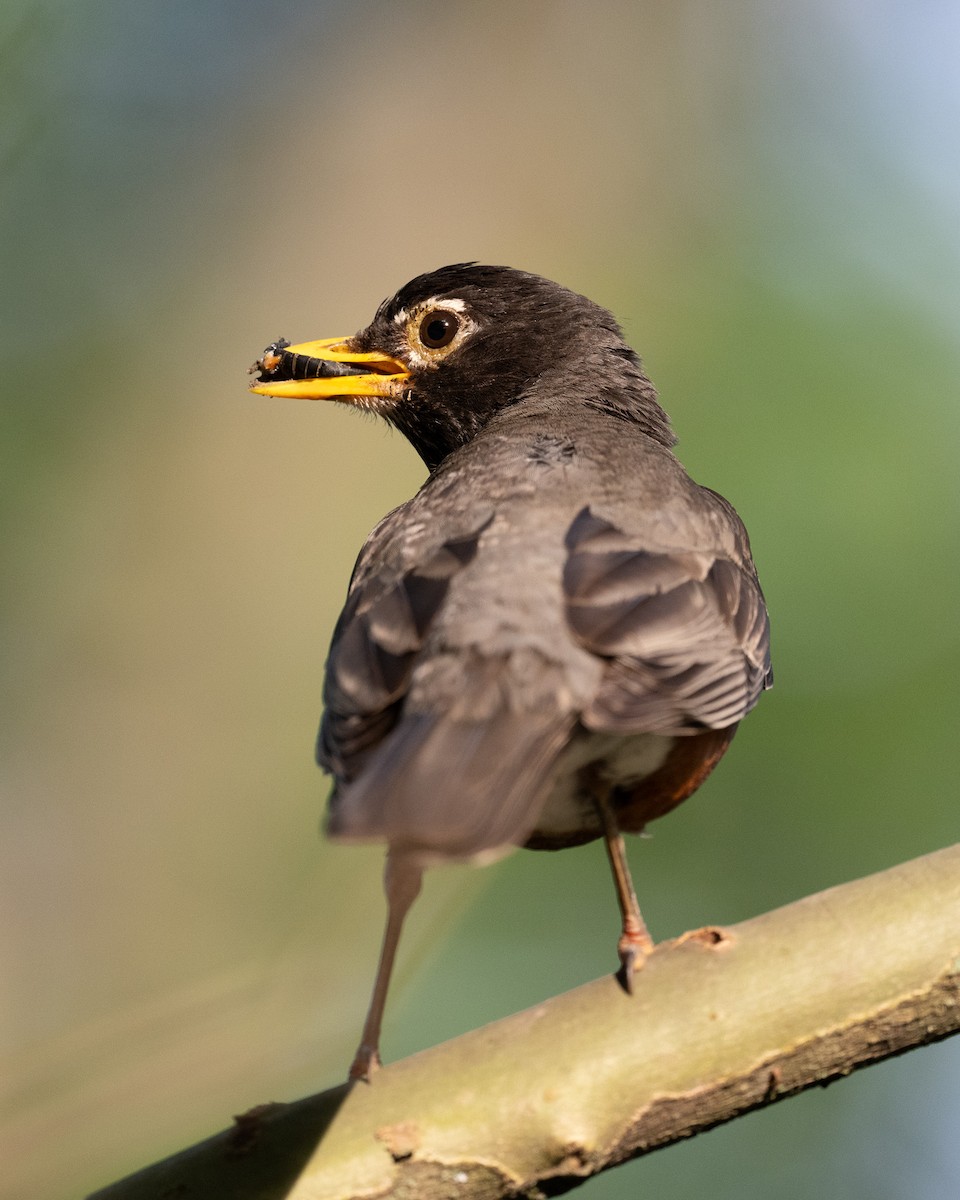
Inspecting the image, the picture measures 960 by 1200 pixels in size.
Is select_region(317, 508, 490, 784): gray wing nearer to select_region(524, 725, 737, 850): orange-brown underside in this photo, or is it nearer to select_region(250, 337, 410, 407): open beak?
select_region(524, 725, 737, 850): orange-brown underside

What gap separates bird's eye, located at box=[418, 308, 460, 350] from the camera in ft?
18.0

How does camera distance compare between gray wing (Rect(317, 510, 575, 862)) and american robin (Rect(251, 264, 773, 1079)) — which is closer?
gray wing (Rect(317, 510, 575, 862))

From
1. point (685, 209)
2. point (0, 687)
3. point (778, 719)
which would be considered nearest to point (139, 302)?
point (0, 687)

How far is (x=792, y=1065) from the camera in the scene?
9.43ft

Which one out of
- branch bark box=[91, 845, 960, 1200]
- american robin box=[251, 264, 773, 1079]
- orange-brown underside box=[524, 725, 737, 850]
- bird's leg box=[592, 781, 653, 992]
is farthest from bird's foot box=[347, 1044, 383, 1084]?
orange-brown underside box=[524, 725, 737, 850]

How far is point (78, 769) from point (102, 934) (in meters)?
0.95

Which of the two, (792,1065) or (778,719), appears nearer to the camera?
(792,1065)

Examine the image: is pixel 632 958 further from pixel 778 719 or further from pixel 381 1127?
pixel 778 719

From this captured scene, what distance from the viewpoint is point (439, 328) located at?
550 centimetres

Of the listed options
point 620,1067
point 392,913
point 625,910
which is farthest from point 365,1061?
point 620,1067

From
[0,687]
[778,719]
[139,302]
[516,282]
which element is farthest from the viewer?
[139,302]

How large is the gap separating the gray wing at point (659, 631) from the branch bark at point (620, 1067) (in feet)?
1.72

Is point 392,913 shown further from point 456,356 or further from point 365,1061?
point 456,356

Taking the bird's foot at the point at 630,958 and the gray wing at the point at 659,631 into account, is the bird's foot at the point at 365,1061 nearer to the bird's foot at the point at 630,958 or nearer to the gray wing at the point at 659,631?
the bird's foot at the point at 630,958
